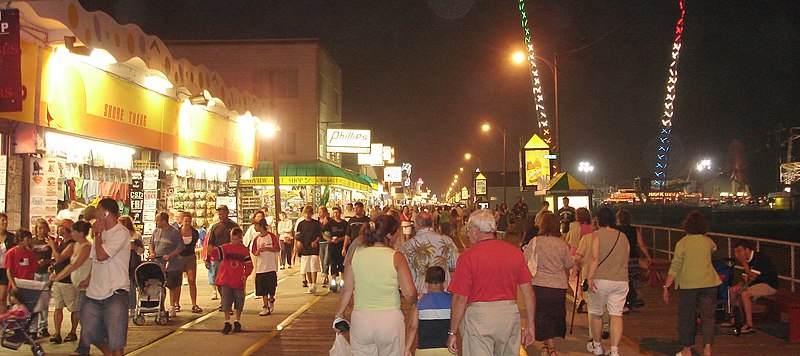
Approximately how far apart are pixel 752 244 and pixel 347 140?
29584mm

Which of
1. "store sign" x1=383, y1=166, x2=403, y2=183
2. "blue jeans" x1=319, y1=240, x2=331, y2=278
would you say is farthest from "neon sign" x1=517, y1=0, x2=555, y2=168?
"store sign" x1=383, y1=166, x2=403, y2=183

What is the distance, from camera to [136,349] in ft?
33.0

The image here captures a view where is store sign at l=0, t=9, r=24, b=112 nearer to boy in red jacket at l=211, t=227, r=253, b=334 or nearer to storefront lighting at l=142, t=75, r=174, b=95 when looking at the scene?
boy in red jacket at l=211, t=227, r=253, b=334

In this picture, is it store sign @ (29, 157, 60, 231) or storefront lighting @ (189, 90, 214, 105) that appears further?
storefront lighting @ (189, 90, 214, 105)

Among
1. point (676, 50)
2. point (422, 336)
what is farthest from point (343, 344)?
point (676, 50)

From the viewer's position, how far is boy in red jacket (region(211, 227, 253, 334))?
1148 centimetres

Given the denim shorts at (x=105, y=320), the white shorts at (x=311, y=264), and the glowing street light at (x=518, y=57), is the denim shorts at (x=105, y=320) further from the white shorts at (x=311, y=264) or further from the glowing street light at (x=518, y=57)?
the glowing street light at (x=518, y=57)

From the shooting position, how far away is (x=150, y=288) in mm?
11844

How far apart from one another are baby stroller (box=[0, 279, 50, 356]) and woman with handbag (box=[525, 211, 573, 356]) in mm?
6091

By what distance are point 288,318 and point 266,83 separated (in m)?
29.1

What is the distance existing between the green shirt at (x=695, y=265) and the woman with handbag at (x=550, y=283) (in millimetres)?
1404

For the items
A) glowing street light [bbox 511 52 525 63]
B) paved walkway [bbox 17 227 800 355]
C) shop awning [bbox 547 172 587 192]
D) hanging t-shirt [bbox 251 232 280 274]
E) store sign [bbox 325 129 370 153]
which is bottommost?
paved walkway [bbox 17 227 800 355]

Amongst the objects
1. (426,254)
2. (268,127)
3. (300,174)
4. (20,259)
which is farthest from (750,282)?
(300,174)

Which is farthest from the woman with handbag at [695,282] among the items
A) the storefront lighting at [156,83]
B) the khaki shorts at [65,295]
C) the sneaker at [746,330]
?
the storefront lighting at [156,83]
